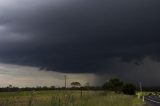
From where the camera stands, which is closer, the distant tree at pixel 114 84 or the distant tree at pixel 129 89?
the distant tree at pixel 129 89

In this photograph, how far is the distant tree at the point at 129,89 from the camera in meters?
136

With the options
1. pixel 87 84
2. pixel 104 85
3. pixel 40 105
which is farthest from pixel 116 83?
pixel 40 105

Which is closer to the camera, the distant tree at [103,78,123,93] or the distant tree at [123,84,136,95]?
the distant tree at [123,84,136,95]

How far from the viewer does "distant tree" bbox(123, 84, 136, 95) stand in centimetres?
13600

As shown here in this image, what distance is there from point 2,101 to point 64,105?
5.26 m

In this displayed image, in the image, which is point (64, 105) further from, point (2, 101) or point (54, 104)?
point (2, 101)

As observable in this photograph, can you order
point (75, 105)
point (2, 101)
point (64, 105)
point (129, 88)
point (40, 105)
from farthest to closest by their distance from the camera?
point (129, 88) < point (75, 105) < point (64, 105) < point (40, 105) < point (2, 101)

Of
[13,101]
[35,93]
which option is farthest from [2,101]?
[35,93]

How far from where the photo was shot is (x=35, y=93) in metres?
11.9

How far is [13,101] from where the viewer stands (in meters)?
11.4

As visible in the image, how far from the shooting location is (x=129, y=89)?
457 feet

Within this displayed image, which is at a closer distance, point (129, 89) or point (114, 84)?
point (129, 89)

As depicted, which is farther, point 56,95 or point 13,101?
point 56,95

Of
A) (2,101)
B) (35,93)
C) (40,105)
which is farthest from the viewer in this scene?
(40,105)
